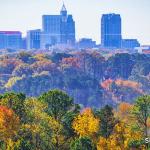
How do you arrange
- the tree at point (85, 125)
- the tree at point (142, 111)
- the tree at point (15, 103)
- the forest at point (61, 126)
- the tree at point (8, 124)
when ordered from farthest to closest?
the tree at point (142, 111), the tree at point (15, 103), the tree at point (85, 125), the forest at point (61, 126), the tree at point (8, 124)

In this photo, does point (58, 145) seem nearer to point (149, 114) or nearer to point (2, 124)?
point (2, 124)

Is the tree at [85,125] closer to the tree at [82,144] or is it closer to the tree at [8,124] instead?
the tree at [82,144]

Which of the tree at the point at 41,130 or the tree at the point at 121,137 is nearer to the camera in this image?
the tree at the point at 41,130

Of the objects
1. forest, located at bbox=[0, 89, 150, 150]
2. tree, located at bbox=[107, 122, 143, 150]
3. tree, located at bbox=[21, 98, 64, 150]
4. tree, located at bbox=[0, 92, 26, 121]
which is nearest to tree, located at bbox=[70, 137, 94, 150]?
forest, located at bbox=[0, 89, 150, 150]

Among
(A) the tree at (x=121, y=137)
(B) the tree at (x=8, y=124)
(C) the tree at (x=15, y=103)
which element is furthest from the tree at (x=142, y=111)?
(B) the tree at (x=8, y=124)

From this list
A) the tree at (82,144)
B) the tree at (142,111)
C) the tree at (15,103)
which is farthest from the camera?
the tree at (142,111)

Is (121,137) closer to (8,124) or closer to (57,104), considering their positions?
(57,104)

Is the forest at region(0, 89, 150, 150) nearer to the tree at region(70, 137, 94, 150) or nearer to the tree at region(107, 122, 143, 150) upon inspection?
the tree at region(107, 122, 143, 150)

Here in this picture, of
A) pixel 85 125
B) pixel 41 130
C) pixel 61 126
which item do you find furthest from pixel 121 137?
pixel 41 130

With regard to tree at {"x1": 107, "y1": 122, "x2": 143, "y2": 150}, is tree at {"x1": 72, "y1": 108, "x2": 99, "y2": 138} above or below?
above

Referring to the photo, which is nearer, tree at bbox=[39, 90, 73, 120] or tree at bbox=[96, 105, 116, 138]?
tree at bbox=[96, 105, 116, 138]
